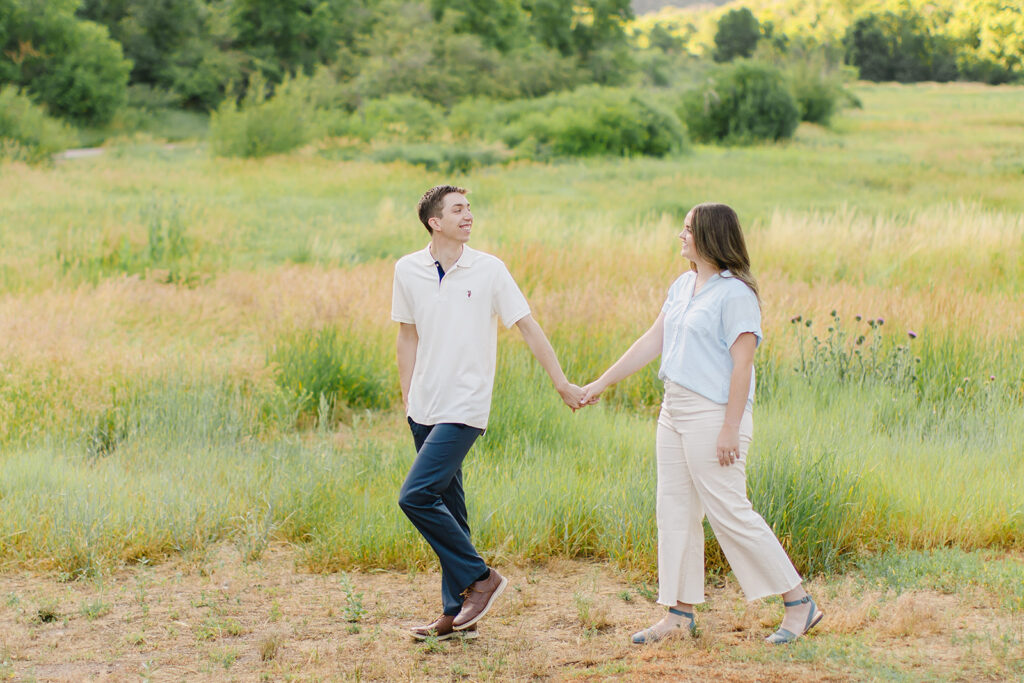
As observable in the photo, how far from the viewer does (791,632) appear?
4039 millimetres

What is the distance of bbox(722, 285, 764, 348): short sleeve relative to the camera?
3818 millimetres

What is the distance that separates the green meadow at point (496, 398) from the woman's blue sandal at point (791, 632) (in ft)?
2.98

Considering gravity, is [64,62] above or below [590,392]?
above

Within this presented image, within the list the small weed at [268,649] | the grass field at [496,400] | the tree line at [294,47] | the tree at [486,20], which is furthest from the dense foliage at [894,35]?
the small weed at [268,649]

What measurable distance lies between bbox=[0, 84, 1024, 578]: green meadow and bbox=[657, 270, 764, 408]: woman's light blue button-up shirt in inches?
55.7

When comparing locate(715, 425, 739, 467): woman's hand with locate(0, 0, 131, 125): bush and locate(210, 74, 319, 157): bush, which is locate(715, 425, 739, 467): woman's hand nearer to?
A: locate(210, 74, 319, 157): bush

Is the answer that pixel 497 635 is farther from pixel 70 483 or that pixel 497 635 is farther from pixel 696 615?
pixel 70 483

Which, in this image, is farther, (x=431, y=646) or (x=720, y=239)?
(x=431, y=646)

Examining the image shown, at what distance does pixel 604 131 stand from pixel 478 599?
31.8 m

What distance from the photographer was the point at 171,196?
20.9m

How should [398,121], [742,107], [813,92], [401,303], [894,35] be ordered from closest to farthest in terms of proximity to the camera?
[401,303] → [398,121] → [742,107] → [813,92] → [894,35]

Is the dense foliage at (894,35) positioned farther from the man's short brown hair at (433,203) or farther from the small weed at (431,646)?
the small weed at (431,646)

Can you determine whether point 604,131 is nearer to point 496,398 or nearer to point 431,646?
point 496,398

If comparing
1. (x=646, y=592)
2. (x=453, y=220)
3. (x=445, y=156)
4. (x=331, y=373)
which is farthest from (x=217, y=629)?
(x=445, y=156)
